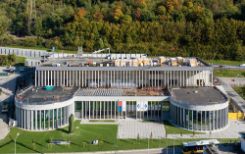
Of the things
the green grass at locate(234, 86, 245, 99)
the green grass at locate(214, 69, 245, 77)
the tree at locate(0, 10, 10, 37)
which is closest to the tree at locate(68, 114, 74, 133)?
the green grass at locate(234, 86, 245, 99)

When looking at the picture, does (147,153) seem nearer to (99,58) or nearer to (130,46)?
(99,58)

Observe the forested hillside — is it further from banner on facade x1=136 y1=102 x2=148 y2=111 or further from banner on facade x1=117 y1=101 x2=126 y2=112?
banner on facade x1=117 y1=101 x2=126 y2=112

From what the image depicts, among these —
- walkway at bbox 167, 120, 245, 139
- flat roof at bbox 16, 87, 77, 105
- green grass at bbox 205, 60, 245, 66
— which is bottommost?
walkway at bbox 167, 120, 245, 139

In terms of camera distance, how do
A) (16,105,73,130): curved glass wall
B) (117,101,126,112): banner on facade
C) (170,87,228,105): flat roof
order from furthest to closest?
(117,101,126,112): banner on facade → (170,87,228,105): flat roof → (16,105,73,130): curved glass wall

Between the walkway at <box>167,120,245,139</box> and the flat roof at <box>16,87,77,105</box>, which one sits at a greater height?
the flat roof at <box>16,87,77,105</box>

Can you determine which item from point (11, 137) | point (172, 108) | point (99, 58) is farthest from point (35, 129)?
point (99, 58)

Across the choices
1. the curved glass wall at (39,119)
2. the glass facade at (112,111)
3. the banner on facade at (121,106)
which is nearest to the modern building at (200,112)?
the glass facade at (112,111)

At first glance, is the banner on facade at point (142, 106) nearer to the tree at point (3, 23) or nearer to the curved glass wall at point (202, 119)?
the curved glass wall at point (202, 119)
